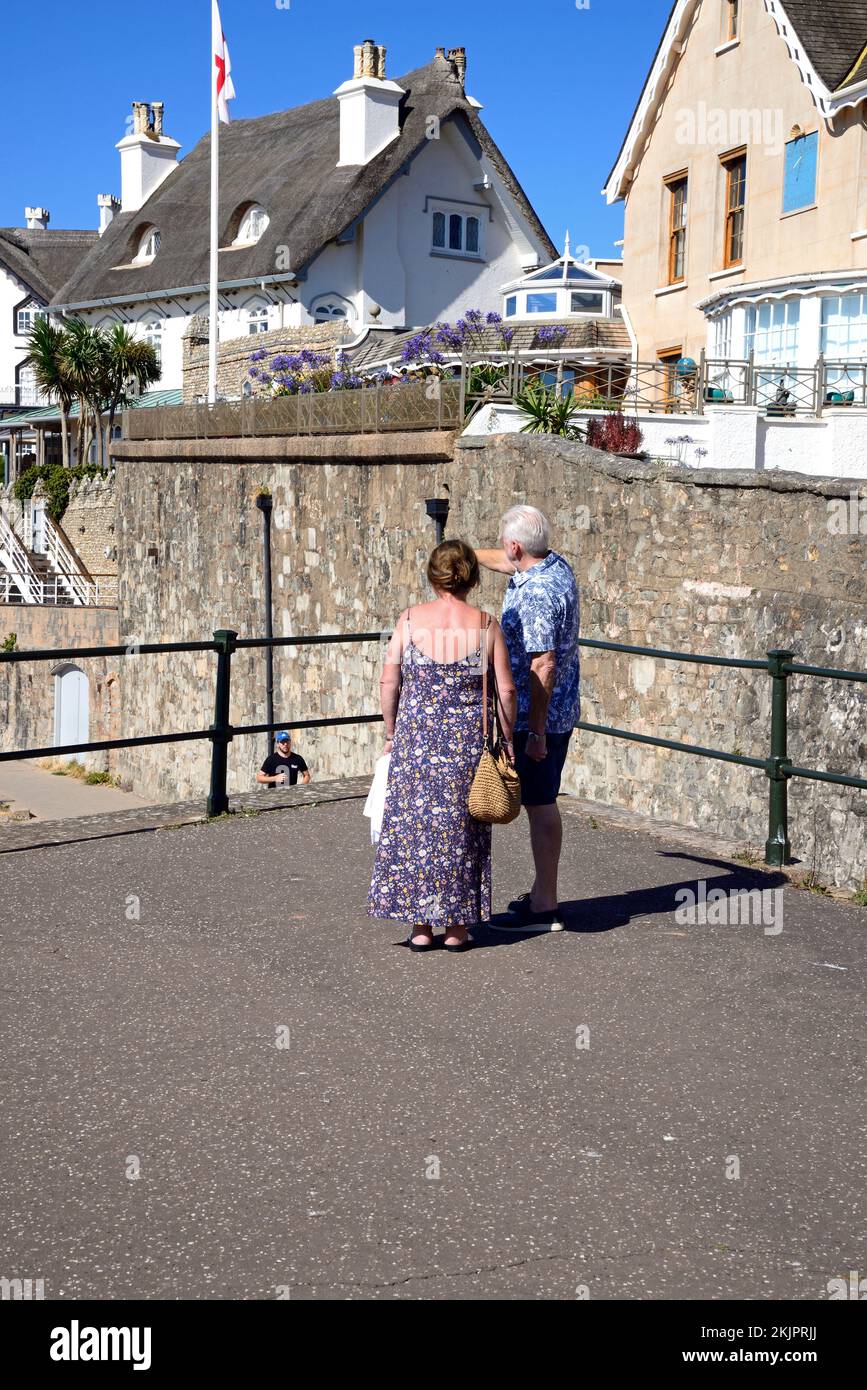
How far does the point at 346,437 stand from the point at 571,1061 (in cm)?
1442

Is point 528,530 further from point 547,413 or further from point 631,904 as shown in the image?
point 547,413

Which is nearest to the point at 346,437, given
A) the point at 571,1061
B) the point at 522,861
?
the point at 522,861

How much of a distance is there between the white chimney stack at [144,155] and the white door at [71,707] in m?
23.3

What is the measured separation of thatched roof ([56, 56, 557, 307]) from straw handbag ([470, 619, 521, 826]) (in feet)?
110

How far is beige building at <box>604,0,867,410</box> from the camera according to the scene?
20.0m

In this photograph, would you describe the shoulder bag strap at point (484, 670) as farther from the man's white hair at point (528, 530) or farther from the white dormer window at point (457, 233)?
the white dormer window at point (457, 233)

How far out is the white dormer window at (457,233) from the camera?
40.9 metres

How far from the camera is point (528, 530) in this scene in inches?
254

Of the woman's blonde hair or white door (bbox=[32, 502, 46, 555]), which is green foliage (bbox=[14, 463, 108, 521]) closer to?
white door (bbox=[32, 502, 46, 555])

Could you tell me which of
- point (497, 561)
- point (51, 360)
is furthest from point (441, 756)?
point (51, 360)

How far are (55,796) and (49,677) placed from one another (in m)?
4.98

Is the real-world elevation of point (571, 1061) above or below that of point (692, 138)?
below
